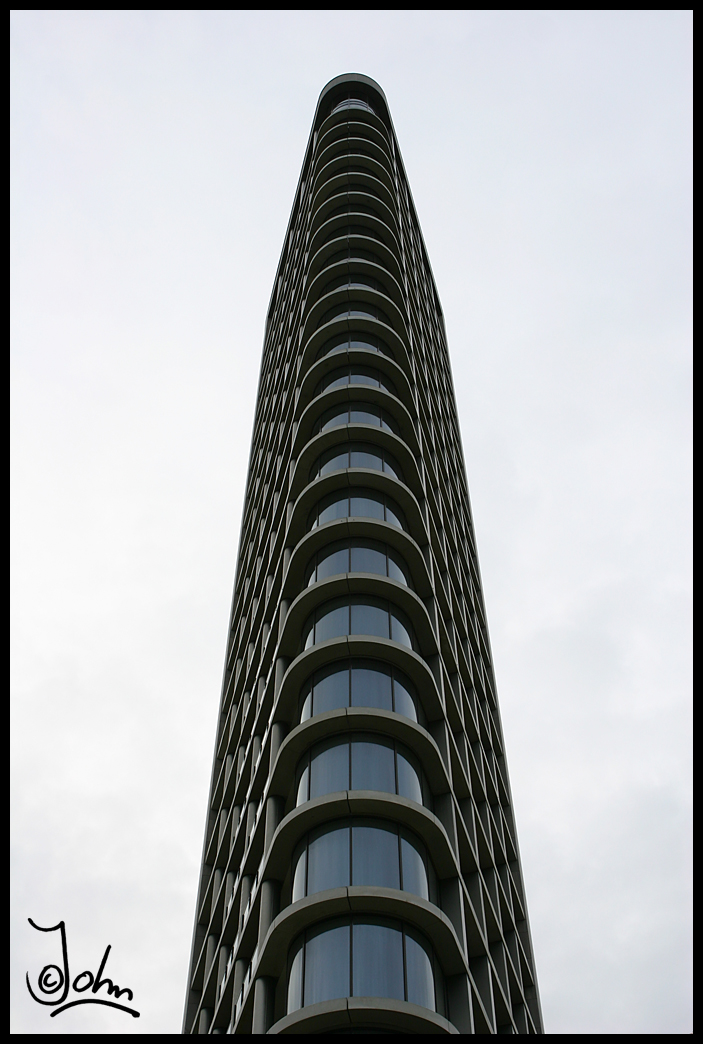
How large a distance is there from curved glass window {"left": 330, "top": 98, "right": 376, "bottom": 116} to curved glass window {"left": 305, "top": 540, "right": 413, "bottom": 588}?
44.8m

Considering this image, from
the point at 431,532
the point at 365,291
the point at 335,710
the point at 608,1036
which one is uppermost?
the point at 365,291

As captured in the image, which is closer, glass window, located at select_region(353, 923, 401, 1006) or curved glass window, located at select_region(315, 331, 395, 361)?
glass window, located at select_region(353, 923, 401, 1006)

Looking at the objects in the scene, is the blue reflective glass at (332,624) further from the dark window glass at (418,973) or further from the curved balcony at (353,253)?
the curved balcony at (353,253)

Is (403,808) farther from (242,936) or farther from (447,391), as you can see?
(447,391)

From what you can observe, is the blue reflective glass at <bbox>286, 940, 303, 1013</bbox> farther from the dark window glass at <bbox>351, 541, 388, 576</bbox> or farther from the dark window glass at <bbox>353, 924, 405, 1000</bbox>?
the dark window glass at <bbox>351, 541, 388, 576</bbox>

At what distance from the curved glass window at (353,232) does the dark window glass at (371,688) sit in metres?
32.1

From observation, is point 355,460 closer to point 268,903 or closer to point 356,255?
point 268,903

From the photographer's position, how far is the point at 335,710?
28.0 m

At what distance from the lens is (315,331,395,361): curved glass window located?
4534 centimetres

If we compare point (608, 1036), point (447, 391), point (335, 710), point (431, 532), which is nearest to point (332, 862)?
point (335, 710)

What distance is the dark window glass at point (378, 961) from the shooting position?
870 inches

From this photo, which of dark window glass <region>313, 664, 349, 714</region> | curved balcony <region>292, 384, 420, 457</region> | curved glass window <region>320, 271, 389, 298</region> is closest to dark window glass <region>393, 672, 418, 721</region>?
dark window glass <region>313, 664, 349, 714</region>

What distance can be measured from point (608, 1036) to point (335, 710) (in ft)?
57.3

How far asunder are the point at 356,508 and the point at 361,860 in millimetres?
14645
